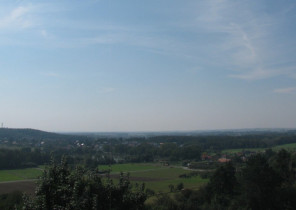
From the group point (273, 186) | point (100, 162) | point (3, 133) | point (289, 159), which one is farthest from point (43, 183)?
point (3, 133)

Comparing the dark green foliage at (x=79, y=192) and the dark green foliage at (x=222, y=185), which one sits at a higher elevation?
the dark green foliage at (x=79, y=192)

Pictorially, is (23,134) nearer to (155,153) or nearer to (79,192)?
(155,153)

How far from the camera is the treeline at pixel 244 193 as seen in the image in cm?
2311

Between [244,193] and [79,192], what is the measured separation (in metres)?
20.2

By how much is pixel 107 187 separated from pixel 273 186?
20.5m

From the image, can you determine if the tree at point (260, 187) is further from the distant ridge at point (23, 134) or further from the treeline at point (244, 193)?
the distant ridge at point (23, 134)

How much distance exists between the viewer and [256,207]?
23516 millimetres

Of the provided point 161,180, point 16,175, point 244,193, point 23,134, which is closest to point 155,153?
point 161,180

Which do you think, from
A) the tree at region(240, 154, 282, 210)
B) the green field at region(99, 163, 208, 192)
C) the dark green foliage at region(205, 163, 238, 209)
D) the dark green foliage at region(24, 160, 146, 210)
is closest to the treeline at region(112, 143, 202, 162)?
the green field at region(99, 163, 208, 192)

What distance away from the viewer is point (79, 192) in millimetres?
7926

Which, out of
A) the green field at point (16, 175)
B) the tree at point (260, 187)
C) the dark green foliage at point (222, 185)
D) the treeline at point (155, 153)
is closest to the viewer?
the tree at point (260, 187)

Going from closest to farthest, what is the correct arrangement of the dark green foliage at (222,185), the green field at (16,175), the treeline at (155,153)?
1. the dark green foliage at (222,185)
2. the green field at (16,175)
3. the treeline at (155,153)

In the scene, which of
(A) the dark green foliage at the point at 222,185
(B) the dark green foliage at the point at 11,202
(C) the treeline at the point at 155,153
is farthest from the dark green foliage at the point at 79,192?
(C) the treeline at the point at 155,153

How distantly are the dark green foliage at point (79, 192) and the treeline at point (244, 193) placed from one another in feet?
33.7
